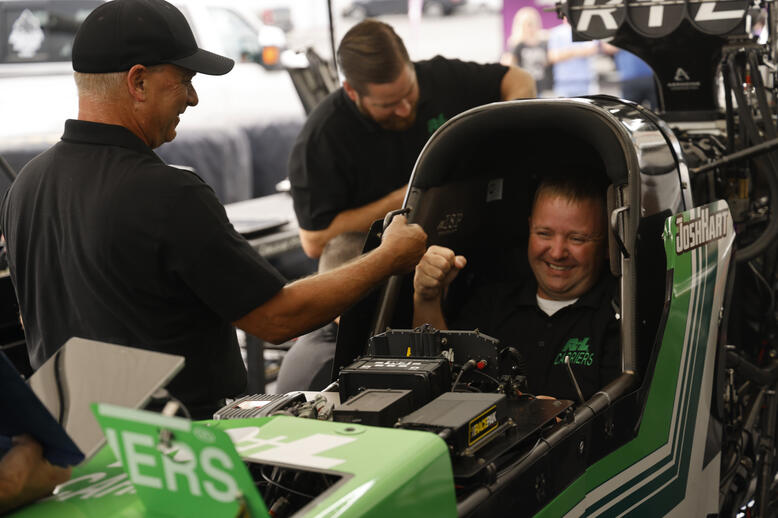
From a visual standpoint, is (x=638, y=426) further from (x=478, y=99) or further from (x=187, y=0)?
(x=187, y=0)

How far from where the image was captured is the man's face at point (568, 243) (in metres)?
2.91

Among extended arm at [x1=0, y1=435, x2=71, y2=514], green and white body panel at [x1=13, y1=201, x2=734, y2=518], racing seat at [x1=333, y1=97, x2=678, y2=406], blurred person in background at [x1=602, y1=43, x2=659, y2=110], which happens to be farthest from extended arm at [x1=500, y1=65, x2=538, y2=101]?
blurred person in background at [x1=602, y1=43, x2=659, y2=110]

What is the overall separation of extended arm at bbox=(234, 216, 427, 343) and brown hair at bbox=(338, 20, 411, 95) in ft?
4.10

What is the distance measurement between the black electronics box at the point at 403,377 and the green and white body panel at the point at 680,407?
1.31 feet

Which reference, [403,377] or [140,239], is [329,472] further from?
[140,239]

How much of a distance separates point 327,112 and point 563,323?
5.07ft

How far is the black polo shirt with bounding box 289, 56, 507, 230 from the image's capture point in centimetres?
399

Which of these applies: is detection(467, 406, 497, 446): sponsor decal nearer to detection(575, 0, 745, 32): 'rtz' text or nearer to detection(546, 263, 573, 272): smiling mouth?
detection(546, 263, 573, 272): smiling mouth

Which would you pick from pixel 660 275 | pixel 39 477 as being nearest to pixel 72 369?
pixel 39 477

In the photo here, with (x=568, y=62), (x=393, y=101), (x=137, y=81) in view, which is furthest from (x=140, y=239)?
(x=568, y=62)

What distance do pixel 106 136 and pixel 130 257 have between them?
31cm

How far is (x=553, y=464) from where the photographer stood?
2096 millimetres

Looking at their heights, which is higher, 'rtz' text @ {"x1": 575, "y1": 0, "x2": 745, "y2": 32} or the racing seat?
'rtz' text @ {"x1": 575, "y1": 0, "x2": 745, "y2": 32}

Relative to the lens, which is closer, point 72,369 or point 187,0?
point 72,369
